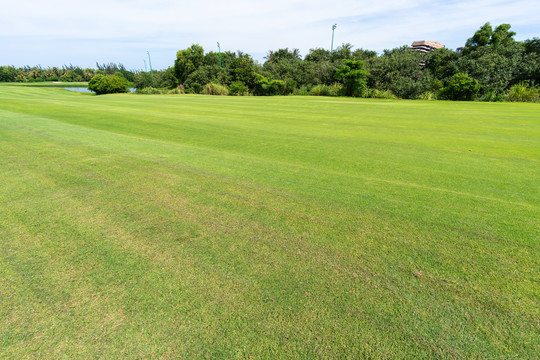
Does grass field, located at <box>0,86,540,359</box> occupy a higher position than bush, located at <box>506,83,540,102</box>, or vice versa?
bush, located at <box>506,83,540,102</box>

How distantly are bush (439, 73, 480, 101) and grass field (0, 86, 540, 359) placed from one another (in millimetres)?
26072

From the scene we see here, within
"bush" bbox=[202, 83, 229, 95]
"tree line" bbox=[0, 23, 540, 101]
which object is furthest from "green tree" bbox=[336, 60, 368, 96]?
"bush" bbox=[202, 83, 229, 95]

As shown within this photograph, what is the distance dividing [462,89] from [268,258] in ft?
106

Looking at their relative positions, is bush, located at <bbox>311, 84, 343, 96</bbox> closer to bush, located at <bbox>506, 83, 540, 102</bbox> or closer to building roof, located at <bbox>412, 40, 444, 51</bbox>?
bush, located at <bbox>506, 83, 540, 102</bbox>

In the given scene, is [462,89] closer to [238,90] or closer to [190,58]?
[238,90]

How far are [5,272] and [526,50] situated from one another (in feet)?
165

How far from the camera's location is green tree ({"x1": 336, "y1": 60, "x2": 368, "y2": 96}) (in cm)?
3253

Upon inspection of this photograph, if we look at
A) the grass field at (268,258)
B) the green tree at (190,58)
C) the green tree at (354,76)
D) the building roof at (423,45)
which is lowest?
the grass field at (268,258)

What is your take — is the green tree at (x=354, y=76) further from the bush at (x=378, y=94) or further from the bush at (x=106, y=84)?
the bush at (x=106, y=84)

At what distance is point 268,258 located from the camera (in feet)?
8.73

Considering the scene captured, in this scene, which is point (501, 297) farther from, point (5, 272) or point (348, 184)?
point (5, 272)

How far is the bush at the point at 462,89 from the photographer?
26.5 meters

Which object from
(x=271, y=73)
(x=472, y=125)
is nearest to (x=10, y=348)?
(x=472, y=125)

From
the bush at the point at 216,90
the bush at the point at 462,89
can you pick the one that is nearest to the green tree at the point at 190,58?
the bush at the point at 216,90
